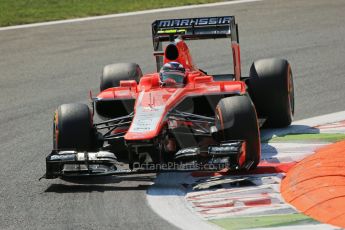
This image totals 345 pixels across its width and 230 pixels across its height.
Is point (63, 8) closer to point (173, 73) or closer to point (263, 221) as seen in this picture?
point (173, 73)

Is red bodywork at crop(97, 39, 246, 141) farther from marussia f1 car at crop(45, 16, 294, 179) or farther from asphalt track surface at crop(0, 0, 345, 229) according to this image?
asphalt track surface at crop(0, 0, 345, 229)

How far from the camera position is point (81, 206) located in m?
11.3

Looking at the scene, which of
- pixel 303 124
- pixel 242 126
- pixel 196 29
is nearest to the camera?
pixel 242 126

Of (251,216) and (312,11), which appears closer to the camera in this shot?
(251,216)

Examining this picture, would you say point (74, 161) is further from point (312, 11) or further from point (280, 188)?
point (312, 11)

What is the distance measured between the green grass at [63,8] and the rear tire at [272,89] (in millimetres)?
12058

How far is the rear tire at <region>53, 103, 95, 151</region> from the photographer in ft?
41.4

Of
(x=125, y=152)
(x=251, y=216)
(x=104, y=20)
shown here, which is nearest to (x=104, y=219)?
(x=251, y=216)

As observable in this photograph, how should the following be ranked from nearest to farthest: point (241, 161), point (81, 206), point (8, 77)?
point (81, 206)
point (241, 161)
point (8, 77)

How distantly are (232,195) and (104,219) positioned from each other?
1.56 meters

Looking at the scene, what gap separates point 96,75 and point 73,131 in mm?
8030

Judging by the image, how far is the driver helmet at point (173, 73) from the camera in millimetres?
13672

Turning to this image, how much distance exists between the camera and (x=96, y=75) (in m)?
20.6

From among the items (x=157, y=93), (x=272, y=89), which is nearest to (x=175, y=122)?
(x=157, y=93)
